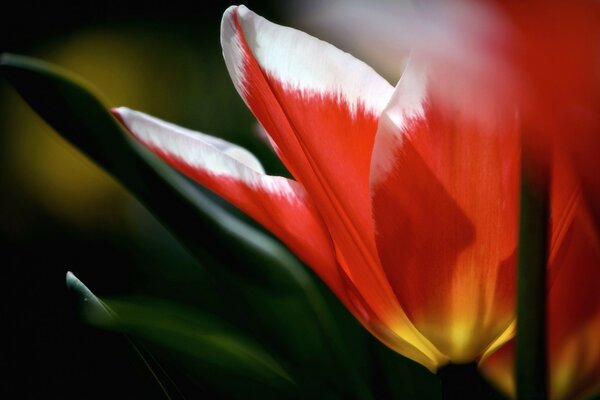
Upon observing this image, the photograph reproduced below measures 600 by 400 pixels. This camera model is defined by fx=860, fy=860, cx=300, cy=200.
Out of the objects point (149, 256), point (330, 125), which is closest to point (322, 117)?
point (330, 125)

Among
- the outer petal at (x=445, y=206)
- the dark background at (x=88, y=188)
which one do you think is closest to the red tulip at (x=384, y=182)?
the outer petal at (x=445, y=206)

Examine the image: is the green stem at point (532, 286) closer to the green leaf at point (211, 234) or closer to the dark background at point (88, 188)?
the green leaf at point (211, 234)

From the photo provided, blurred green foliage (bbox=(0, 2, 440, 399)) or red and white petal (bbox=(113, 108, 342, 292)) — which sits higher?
red and white petal (bbox=(113, 108, 342, 292))

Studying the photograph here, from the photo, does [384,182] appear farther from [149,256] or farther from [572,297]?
[149,256]

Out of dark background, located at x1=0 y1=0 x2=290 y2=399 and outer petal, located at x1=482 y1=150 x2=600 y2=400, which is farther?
dark background, located at x1=0 y1=0 x2=290 y2=399

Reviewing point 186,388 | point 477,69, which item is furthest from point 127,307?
point 477,69

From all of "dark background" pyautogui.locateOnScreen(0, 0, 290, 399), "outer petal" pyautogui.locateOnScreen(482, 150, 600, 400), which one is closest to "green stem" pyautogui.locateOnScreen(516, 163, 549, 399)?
"outer petal" pyautogui.locateOnScreen(482, 150, 600, 400)

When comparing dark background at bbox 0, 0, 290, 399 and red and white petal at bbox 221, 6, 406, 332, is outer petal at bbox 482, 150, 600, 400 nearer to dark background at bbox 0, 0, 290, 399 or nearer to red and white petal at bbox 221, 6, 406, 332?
red and white petal at bbox 221, 6, 406, 332

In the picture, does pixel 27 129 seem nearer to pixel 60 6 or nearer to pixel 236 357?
pixel 60 6
